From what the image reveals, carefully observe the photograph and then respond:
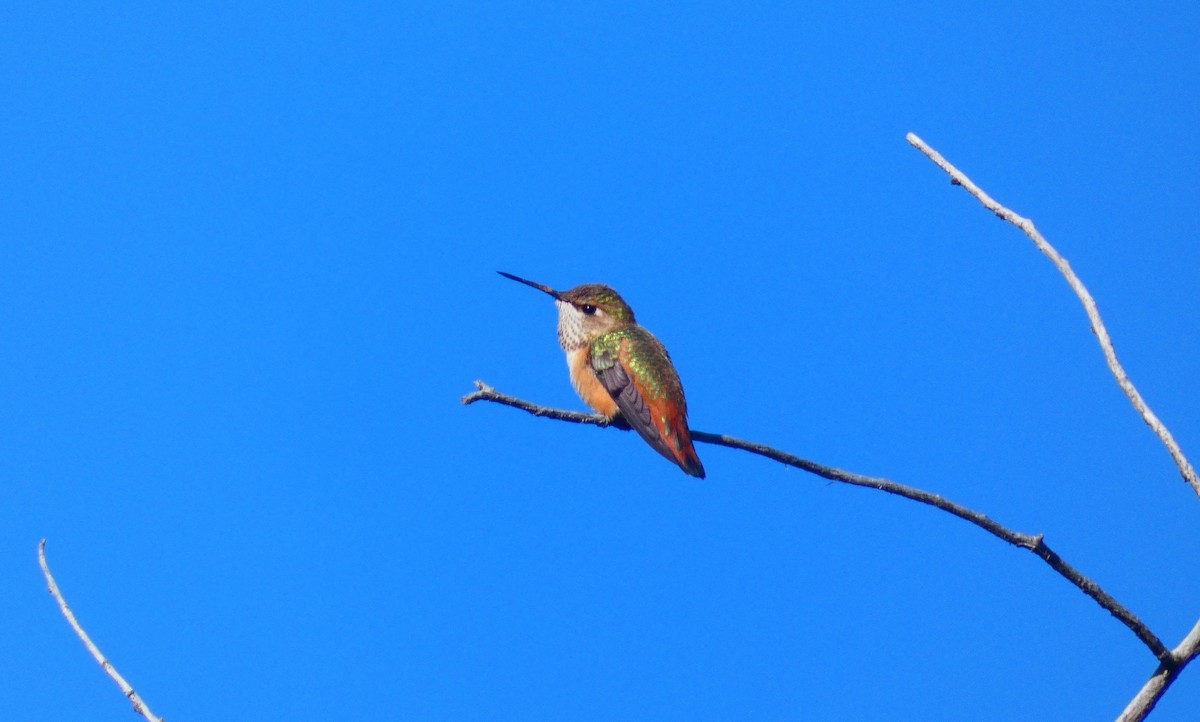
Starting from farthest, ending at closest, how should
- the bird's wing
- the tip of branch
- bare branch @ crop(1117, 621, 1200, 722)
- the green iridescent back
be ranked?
the green iridescent back
the bird's wing
the tip of branch
bare branch @ crop(1117, 621, 1200, 722)

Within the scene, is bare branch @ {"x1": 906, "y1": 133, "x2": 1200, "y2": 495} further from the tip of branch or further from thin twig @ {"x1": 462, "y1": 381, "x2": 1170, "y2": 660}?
the tip of branch

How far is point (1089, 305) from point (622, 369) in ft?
9.51

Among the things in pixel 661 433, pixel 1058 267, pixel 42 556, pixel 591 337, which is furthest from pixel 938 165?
pixel 591 337

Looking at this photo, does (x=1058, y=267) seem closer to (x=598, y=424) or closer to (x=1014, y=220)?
(x=1014, y=220)

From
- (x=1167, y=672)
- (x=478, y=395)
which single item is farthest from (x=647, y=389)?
(x=1167, y=672)

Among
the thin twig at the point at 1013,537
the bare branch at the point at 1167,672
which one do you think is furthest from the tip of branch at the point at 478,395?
the bare branch at the point at 1167,672

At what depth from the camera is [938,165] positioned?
2.12 m

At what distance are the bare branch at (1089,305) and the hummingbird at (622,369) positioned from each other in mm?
2156

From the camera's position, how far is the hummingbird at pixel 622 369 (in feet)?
13.9

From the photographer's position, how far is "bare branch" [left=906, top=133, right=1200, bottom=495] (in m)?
1.59

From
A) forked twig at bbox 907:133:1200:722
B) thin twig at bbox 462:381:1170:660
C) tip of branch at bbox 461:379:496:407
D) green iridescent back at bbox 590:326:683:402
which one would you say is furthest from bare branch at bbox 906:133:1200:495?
green iridescent back at bbox 590:326:683:402

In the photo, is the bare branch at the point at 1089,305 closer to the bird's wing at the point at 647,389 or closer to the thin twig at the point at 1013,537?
the thin twig at the point at 1013,537

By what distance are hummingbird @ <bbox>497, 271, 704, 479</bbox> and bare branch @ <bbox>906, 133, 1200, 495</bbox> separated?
216 centimetres

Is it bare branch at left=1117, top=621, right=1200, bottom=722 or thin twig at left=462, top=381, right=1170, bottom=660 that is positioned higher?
thin twig at left=462, top=381, right=1170, bottom=660
